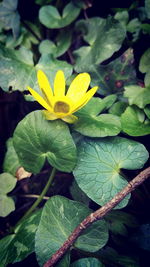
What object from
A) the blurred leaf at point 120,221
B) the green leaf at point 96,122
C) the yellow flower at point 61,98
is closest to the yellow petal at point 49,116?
the yellow flower at point 61,98

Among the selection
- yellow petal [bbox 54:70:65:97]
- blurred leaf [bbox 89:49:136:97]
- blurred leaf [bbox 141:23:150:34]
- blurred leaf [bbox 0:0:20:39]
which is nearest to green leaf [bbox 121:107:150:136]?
blurred leaf [bbox 89:49:136:97]

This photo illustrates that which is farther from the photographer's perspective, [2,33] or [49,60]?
[2,33]

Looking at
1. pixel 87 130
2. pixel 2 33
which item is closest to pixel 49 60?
pixel 2 33

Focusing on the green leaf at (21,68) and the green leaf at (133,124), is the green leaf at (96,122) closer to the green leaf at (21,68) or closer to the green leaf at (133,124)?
the green leaf at (133,124)

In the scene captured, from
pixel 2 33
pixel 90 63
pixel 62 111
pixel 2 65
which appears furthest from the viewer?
pixel 2 33

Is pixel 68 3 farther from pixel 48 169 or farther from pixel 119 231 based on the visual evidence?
pixel 119 231

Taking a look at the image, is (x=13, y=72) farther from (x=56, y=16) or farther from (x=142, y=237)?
(x=142, y=237)

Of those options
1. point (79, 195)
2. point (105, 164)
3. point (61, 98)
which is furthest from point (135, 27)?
point (79, 195)

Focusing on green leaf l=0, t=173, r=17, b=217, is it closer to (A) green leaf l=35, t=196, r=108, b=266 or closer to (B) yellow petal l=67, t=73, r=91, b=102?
(A) green leaf l=35, t=196, r=108, b=266
